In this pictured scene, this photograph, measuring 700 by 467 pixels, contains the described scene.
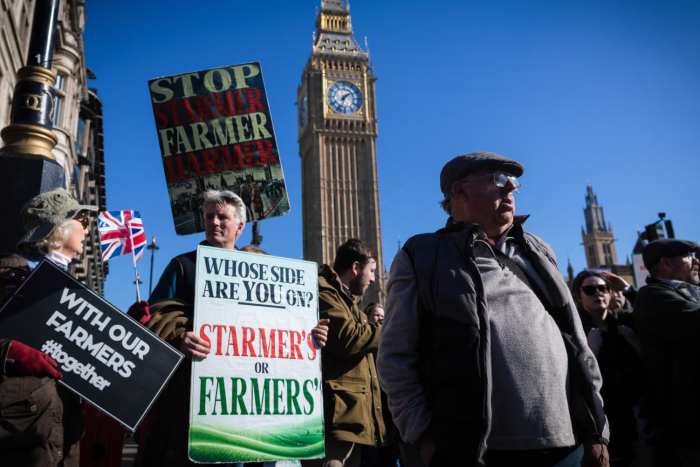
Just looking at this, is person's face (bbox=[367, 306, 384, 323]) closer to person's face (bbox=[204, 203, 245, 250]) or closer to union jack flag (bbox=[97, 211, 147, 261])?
person's face (bbox=[204, 203, 245, 250])

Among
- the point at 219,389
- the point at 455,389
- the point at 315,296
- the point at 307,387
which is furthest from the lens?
the point at 315,296

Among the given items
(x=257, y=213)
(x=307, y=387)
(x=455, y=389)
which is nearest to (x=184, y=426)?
(x=307, y=387)

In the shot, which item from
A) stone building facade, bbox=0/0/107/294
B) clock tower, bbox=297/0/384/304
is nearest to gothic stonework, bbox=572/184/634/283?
clock tower, bbox=297/0/384/304

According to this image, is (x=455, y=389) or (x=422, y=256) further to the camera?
(x=422, y=256)

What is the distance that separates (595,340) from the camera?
3988 mm

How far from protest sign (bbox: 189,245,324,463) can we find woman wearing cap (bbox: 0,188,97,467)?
576 mm

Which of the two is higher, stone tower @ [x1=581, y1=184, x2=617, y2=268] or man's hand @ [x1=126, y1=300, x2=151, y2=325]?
stone tower @ [x1=581, y1=184, x2=617, y2=268]

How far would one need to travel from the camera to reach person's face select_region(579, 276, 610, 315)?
4145mm

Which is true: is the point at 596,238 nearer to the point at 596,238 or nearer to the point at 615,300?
the point at 596,238

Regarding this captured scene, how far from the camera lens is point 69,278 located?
2.33 metres

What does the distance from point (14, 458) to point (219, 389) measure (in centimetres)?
86

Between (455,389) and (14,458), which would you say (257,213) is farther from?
(455,389)

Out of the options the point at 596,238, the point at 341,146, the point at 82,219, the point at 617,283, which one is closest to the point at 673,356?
the point at 617,283

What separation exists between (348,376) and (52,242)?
1.81m
